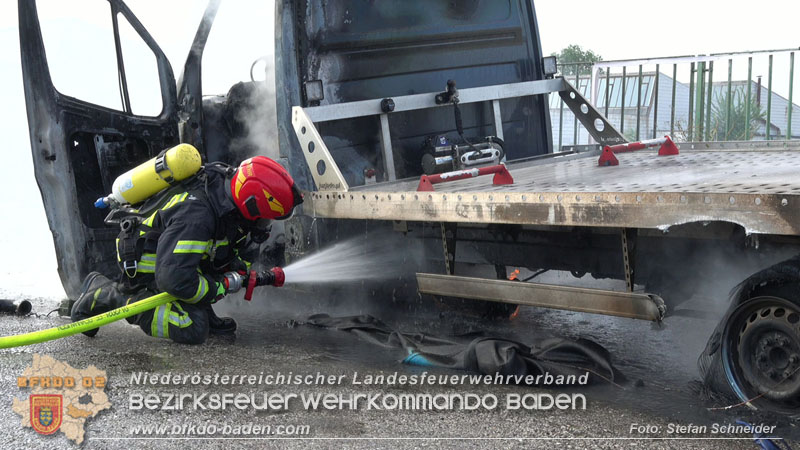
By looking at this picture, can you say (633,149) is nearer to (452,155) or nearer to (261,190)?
(452,155)

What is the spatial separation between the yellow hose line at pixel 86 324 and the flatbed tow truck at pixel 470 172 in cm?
100

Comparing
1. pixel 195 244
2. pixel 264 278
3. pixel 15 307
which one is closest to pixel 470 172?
pixel 264 278

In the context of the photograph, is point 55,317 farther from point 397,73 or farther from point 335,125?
point 397,73

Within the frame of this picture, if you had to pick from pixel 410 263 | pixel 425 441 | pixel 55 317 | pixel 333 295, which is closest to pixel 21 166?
pixel 55 317

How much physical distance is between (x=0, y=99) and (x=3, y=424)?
4.72 m

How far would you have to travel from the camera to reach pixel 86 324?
429 cm

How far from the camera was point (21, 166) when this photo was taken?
25.5 feet

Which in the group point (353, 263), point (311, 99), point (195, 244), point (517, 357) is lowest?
point (517, 357)

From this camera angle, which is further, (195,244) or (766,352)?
(195,244)

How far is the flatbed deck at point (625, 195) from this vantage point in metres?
2.79

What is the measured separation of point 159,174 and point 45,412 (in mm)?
1535

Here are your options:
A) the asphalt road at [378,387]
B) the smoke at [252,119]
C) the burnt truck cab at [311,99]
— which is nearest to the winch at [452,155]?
the burnt truck cab at [311,99]

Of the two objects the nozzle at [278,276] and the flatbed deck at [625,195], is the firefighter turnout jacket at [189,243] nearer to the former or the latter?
the nozzle at [278,276]

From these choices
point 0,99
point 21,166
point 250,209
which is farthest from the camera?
point 21,166
